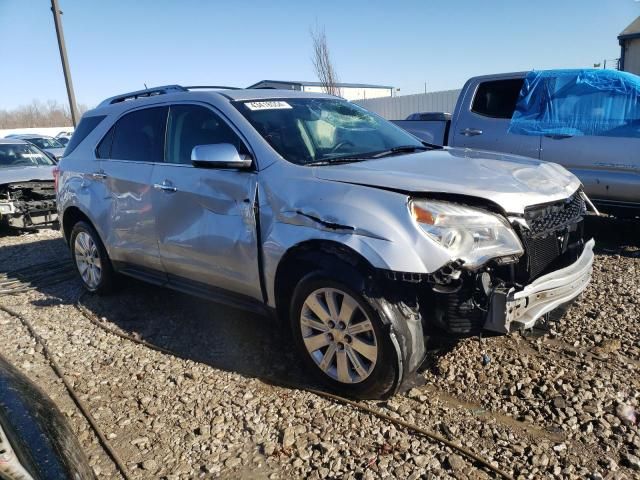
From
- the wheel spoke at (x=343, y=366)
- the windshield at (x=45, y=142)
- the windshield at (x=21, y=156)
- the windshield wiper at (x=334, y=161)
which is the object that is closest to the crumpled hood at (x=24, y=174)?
the windshield at (x=21, y=156)

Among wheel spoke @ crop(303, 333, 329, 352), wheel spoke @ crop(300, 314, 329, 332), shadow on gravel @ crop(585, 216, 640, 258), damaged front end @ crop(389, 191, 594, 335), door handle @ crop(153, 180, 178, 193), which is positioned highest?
door handle @ crop(153, 180, 178, 193)

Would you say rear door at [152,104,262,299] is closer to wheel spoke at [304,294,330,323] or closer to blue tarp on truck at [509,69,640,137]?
wheel spoke at [304,294,330,323]

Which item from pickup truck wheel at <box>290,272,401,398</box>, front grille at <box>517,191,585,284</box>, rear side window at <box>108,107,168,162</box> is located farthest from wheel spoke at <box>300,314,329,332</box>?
rear side window at <box>108,107,168,162</box>

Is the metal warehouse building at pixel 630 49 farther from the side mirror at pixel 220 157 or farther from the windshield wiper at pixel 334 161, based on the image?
the side mirror at pixel 220 157

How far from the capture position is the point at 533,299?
2.79 m

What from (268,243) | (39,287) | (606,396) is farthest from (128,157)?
(606,396)

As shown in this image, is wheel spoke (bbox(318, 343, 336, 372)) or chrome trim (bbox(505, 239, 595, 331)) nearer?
chrome trim (bbox(505, 239, 595, 331))

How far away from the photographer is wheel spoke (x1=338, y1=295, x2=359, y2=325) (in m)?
2.92

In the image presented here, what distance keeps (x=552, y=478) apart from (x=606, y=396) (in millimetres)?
837

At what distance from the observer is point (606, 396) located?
9.77 feet

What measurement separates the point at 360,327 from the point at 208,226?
139 centimetres

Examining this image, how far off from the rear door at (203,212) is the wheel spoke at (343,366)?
2.36 ft

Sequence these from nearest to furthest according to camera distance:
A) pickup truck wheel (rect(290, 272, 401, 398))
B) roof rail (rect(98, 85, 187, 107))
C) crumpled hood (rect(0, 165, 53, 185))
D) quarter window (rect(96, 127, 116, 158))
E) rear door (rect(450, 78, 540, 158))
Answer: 1. pickup truck wheel (rect(290, 272, 401, 398))
2. roof rail (rect(98, 85, 187, 107))
3. quarter window (rect(96, 127, 116, 158))
4. rear door (rect(450, 78, 540, 158))
5. crumpled hood (rect(0, 165, 53, 185))

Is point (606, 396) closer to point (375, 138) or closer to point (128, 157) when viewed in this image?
point (375, 138)
